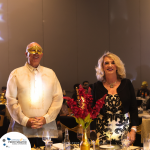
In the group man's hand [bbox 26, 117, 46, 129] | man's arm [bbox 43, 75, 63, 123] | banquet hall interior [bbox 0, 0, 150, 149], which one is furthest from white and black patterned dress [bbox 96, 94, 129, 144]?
banquet hall interior [bbox 0, 0, 150, 149]

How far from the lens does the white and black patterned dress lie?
2.41 metres

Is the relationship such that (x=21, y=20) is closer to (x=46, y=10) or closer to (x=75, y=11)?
(x=46, y=10)

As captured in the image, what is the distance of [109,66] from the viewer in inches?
99.2

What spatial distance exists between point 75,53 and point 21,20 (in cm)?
225

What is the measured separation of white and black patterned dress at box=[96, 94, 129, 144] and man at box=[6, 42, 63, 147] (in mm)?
545

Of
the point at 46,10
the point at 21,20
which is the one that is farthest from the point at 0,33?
the point at 46,10

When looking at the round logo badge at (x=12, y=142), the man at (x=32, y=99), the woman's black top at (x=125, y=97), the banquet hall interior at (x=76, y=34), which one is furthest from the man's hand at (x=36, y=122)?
the banquet hall interior at (x=76, y=34)

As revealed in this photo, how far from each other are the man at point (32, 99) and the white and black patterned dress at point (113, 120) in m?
0.54

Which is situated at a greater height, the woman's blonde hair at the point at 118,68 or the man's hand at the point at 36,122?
the woman's blonde hair at the point at 118,68

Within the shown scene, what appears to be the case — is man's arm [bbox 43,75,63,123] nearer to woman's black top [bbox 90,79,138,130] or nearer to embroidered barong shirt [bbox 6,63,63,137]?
embroidered barong shirt [bbox 6,63,63,137]

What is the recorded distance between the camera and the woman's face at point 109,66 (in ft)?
8.27

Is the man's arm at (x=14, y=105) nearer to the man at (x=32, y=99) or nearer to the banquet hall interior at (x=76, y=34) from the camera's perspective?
the man at (x=32, y=99)

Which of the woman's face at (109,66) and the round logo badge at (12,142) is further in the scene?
the woman's face at (109,66)

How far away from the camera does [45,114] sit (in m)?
2.49
